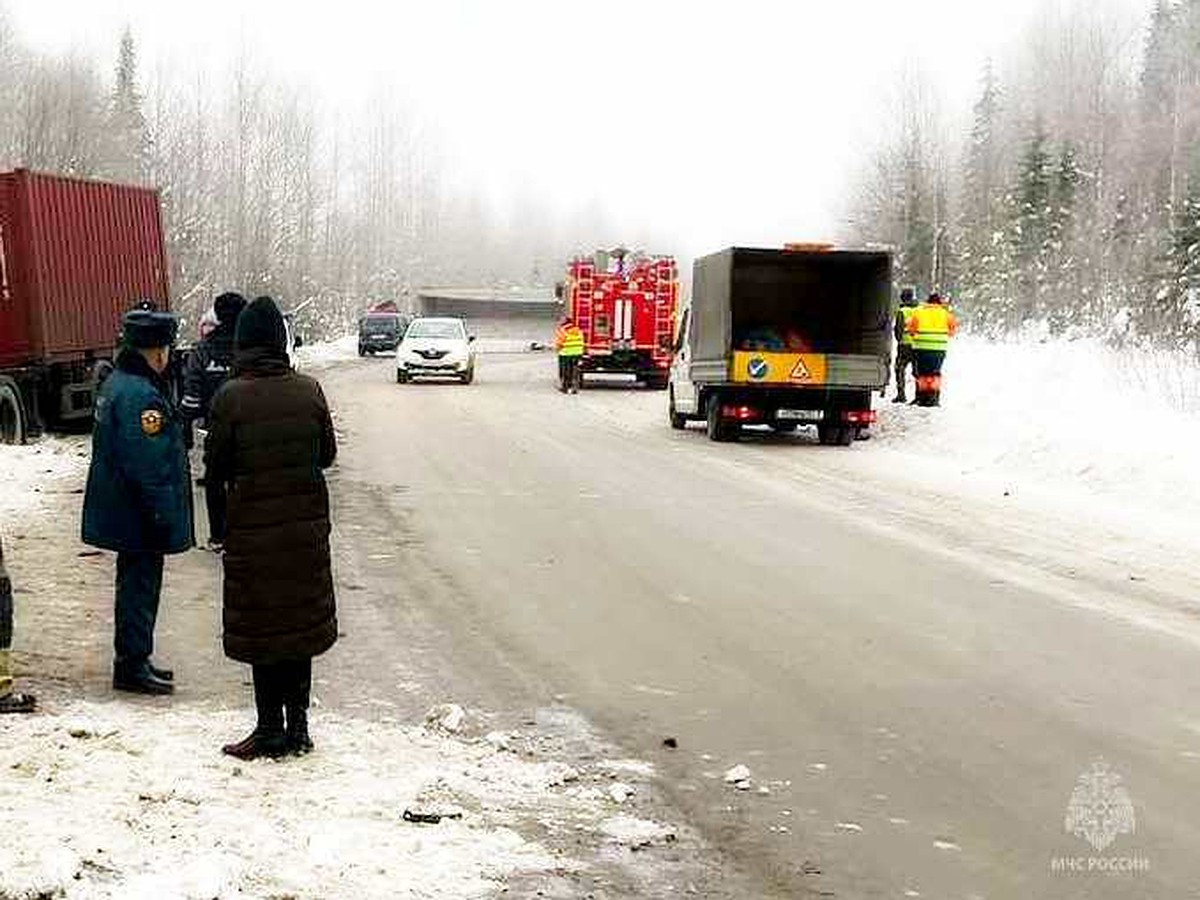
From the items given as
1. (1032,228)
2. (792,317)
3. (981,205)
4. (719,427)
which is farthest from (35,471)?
(981,205)

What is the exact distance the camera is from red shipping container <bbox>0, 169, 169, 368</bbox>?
57.1ft

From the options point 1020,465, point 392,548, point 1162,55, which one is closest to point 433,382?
point 1020,465

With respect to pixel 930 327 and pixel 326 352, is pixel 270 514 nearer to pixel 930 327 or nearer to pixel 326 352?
pixel 930 327

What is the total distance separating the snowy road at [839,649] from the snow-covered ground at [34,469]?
9.36 ft

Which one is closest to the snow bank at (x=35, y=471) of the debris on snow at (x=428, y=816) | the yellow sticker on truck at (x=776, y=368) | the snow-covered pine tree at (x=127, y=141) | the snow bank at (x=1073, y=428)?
the debris on snow at (x=428, y=816)

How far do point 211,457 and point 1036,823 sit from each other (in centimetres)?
342

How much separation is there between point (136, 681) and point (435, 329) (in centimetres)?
2811

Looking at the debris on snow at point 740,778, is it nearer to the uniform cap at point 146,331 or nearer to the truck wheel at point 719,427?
the uniform cap at point 146,331

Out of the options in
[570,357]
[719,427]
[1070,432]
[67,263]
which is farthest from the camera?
[570,357]

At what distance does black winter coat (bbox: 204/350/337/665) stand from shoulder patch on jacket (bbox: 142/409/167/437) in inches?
35.9

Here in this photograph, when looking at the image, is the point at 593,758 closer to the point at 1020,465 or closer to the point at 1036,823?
the point at 1036,823

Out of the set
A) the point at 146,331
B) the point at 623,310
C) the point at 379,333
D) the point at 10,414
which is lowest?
the point at 379,333

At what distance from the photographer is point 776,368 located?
1912 cm

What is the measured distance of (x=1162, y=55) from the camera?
63750 millimetres
